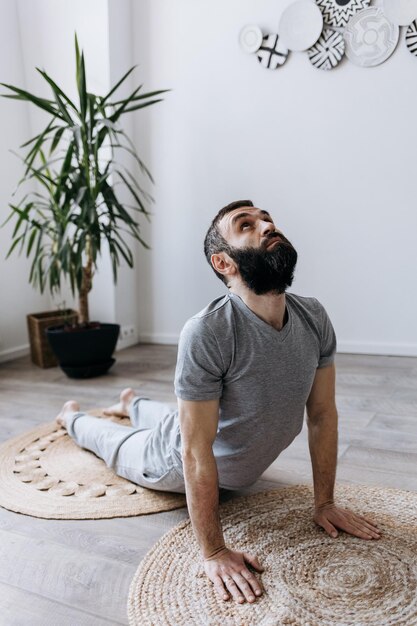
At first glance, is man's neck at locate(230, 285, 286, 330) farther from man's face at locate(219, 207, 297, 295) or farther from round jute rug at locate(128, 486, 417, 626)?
round jute rug at locate(128, 486, 417, 626)

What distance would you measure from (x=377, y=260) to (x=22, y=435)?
2.08 meters

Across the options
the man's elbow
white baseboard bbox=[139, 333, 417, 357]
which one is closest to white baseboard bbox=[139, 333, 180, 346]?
white baseboard bbox=[139, 333, 417, 357]

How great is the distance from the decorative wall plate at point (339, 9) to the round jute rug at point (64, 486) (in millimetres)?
2516

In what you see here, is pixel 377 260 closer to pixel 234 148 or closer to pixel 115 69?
pixel 234 148

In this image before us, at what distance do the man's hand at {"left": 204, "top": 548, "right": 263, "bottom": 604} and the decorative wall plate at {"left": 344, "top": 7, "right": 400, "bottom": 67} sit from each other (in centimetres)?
269

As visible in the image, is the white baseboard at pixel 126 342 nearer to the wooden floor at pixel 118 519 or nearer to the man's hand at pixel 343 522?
the wooden floor at pixel 118 519

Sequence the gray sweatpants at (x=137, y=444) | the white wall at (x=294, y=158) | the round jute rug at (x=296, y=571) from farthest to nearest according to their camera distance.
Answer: the white wall at (x=294, y=158) → the gray sweatpants at (x=137, y=444) → the round jute rug at (x=296, y=571)

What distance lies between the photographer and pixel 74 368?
10.1 ft

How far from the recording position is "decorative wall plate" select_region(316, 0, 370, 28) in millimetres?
3092

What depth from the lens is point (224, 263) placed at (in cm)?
142

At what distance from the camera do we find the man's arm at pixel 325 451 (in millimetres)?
1552

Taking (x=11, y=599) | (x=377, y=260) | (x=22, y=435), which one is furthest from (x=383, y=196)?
(x=11, y=599)

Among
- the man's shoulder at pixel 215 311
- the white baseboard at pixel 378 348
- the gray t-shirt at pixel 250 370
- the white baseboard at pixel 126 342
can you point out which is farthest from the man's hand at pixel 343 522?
the white baseboard at pixel 126 342

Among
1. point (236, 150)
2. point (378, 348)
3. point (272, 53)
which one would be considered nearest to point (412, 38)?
point (272, 53)
